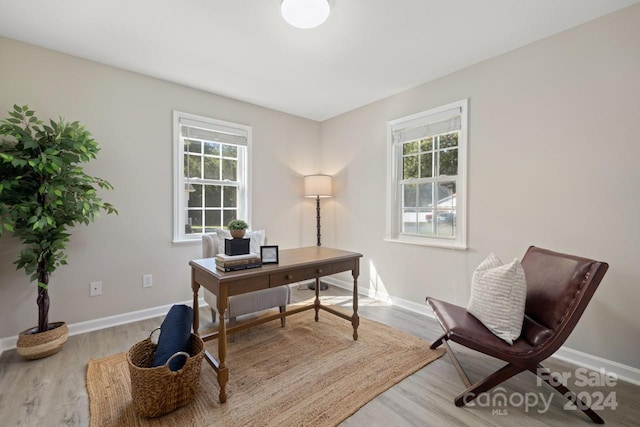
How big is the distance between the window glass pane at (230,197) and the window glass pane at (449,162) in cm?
247

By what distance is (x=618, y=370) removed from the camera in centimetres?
194

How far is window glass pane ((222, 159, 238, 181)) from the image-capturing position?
3479mm

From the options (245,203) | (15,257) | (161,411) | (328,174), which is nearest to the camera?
(161,411)

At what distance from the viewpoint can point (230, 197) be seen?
3.53 m

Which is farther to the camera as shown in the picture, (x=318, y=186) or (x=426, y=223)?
(x=318, y=186)

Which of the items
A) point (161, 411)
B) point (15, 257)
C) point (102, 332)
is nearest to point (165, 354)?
point (161, 411)

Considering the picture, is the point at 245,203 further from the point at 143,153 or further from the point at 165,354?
the point at 165,354

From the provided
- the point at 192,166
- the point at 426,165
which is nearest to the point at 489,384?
the point at 426,165

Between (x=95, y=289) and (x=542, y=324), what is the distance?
3583 millimetres

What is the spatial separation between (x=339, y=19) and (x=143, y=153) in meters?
2.24

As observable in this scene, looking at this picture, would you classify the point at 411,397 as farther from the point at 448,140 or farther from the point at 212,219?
the point at 212,219

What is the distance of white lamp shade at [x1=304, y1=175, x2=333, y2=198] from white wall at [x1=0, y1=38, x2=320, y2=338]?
4.10 feet

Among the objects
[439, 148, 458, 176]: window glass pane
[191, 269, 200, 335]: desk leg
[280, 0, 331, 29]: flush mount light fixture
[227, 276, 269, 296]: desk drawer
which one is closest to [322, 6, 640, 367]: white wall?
[439, 148, 458, 176]: window glass pane

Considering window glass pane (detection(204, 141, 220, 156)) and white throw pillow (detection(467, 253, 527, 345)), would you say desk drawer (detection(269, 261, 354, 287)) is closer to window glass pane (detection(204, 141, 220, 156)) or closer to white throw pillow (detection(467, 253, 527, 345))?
white throw pillow (detection(467, 253, 527, 345))
